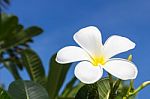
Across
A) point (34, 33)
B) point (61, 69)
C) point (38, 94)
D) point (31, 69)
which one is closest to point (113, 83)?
point (38, 94)

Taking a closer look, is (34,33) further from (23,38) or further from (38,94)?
(38,94)

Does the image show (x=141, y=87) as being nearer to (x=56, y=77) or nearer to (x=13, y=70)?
(x=56, y=77)

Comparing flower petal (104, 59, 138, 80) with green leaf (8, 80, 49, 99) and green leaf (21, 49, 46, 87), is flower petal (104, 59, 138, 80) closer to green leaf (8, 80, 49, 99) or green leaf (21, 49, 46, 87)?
green leaf (8, 80, 49, 99)

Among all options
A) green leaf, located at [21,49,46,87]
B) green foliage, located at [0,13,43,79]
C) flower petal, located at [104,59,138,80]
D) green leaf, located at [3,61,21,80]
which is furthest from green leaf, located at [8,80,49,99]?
green foliage, located at [0,13,43,79]

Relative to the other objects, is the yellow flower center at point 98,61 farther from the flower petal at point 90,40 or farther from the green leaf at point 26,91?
the green leaf at point 26,91

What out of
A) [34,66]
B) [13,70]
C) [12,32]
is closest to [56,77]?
[34,66]

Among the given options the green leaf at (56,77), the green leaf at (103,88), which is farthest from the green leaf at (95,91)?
the green leaf at (56,77)
